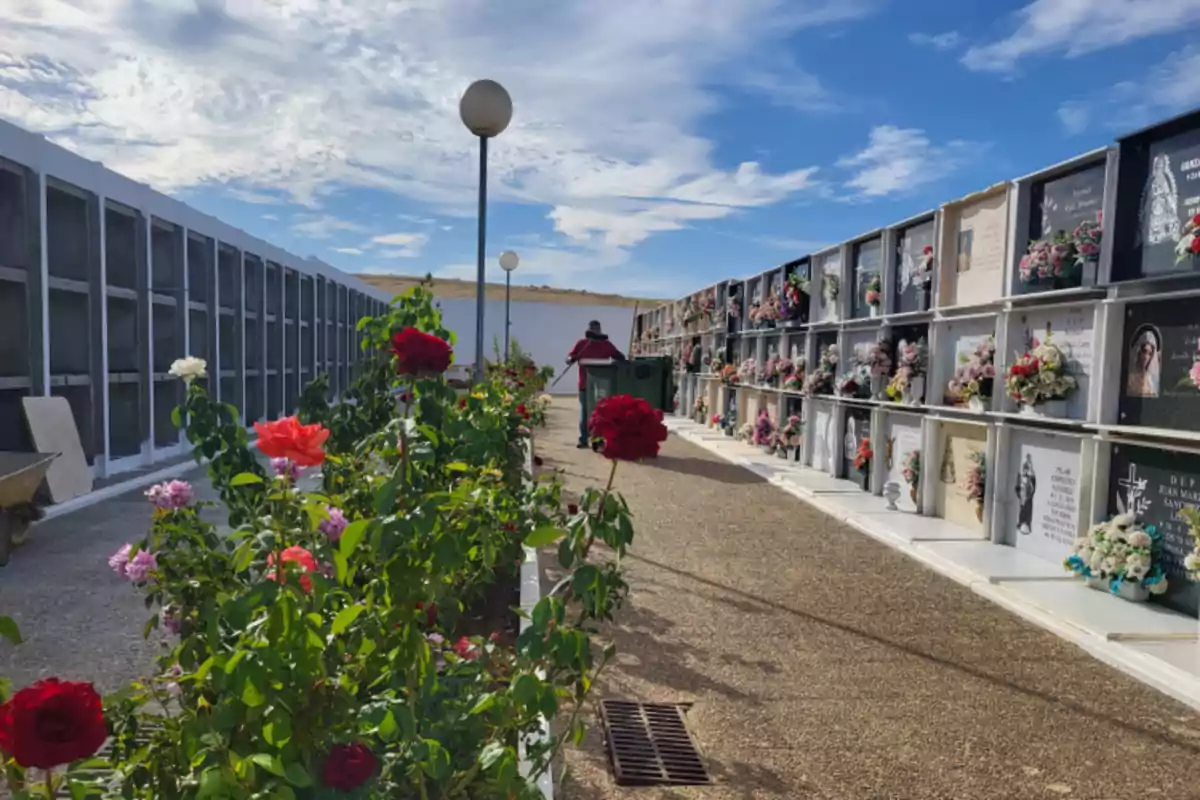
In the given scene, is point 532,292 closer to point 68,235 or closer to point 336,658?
point 68,235

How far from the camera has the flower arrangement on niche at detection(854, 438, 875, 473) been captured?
818 cm

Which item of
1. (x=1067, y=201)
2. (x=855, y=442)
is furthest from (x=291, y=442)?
(x=855, y=442)

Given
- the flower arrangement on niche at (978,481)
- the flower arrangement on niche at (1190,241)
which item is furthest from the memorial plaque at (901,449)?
the flower arrangement on niche at (1190,241)

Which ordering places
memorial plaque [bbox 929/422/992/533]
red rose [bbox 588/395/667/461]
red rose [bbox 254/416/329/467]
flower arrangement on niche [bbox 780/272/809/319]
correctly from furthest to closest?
flower arrangement on niche [bbox 780/272/809/319] → memorial plaque [bbox 929/422/992/533] → red rose [bbox 588/395/667/461] → red rose [bbox 254/416/329/467]

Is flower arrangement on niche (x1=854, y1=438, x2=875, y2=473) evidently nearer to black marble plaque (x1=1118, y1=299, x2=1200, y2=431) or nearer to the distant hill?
black marble plaque (x1=1118, y1=299, x2=1200, y2=431)

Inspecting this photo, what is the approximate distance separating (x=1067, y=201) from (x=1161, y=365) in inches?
55.1

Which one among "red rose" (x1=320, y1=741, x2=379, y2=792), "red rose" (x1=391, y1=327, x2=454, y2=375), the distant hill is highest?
the distant hill

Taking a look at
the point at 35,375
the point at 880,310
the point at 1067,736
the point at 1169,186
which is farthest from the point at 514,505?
the point at 880,310

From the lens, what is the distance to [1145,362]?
15.1 ft

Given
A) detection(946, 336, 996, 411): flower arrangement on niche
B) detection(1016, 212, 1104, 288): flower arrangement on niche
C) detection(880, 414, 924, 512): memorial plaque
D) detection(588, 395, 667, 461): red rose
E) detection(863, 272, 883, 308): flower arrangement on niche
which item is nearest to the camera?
detection(588, 395, 667, 461): red rose

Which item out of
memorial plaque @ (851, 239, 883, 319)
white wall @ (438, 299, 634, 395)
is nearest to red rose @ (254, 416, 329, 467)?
memorial plaque @ (851, 239, 883, 319)

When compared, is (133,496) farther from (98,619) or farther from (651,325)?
(651,325)

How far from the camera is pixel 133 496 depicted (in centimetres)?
678

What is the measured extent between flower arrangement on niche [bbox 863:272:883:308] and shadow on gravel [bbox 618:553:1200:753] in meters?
4.02
